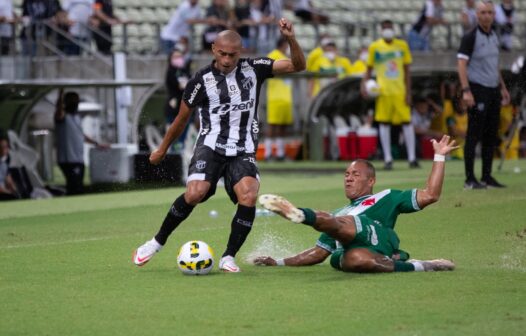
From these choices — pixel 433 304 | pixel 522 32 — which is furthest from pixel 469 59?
pixel 522 32

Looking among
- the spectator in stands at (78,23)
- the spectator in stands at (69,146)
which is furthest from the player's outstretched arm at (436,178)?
the spectator in stands at (78,23)

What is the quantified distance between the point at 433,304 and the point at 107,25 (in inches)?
756

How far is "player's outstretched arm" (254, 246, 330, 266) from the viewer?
10094 millimetres

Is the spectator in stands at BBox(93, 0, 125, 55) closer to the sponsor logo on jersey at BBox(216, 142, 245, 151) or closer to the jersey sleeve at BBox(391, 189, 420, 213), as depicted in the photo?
the sponsor logo on jersey at BBox(216, 142, 245, 151)

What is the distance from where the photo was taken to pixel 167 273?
10.1 m

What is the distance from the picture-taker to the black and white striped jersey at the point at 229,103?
33.7 feet

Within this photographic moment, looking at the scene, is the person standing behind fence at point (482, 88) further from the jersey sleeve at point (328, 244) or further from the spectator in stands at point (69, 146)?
the jersey sleeve at point (328, 244)

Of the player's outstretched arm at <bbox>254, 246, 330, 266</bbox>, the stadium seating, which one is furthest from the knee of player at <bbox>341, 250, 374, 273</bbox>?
the stadium seating

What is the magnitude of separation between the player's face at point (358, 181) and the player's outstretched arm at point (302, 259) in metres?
0.53

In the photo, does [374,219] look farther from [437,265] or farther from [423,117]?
[423,117]

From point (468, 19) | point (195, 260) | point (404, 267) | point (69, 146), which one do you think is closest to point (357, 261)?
point (404, 267)

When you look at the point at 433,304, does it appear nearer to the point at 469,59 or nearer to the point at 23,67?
the point at 469,59

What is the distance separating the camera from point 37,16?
25375mm

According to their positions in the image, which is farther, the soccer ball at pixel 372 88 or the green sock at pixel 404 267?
the soccer ball at pixel 372 88
